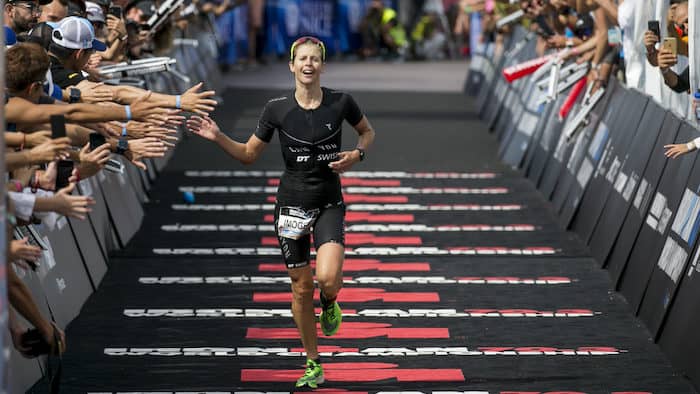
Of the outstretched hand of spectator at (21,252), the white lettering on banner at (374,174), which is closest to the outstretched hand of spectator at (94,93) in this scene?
the outstretched hand of spectator at (21,252)

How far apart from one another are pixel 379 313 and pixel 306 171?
2.52 m

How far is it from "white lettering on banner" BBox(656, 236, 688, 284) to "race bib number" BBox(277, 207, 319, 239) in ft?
9.32

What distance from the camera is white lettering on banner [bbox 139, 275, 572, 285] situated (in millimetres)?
12211

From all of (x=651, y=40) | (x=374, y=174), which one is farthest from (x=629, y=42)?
(x=374, y=174)

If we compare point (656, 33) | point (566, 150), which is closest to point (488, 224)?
point (566, 150)

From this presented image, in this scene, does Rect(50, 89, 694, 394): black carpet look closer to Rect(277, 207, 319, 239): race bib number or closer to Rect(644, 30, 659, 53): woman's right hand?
Rect(277, 207, 319, 239): race bib number

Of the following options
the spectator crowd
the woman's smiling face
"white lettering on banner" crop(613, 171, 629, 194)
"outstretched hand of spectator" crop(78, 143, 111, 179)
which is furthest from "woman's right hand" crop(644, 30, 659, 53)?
"outstretched hand of spectator" crop(78, 143, 111, 179)

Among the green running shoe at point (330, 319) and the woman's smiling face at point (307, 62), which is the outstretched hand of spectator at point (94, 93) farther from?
the green running shoe at point (330, 319)

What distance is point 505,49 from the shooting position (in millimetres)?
23828

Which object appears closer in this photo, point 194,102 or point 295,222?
point 194,102

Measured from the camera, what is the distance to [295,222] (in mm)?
9070

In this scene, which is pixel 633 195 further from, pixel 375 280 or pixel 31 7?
pixel 31 7

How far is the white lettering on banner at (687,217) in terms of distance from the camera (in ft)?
32.0

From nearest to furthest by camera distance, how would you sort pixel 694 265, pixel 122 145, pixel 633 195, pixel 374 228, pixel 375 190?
pixel 122 145, pixel 694 265, pixel 633 195, pixel 374 228, pixel 375 190
